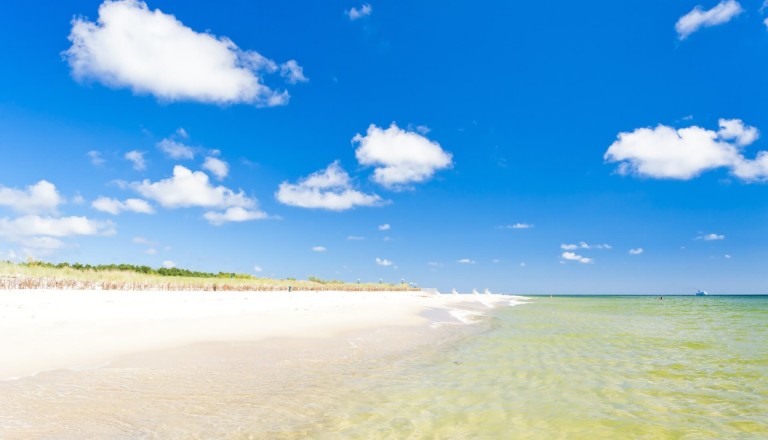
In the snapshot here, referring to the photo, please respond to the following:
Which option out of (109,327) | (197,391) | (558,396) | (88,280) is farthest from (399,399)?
(88,280)

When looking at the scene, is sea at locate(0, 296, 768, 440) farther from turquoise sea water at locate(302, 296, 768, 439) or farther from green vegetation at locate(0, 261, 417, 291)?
green vegetation at locate(0, 261, 417, 291)

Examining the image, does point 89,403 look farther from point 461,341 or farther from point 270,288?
point 270,288

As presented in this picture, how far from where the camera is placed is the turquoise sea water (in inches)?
256

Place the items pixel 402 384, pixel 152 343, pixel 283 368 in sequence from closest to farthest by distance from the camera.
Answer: pixel 402 384, pixel 283 368, pixel 152 343

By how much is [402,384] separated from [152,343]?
24.7 feet

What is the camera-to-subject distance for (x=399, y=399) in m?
7.91

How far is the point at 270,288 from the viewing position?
49594mm

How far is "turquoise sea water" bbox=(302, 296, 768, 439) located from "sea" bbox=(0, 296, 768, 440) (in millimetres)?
31

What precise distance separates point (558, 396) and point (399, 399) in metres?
3.11

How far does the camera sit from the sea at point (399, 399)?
6.18 m

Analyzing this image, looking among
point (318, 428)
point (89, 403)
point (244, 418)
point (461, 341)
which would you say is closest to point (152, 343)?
point (89, 403)

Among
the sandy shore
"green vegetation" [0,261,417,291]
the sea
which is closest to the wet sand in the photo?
the sea

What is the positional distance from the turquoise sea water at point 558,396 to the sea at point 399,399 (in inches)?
1.2

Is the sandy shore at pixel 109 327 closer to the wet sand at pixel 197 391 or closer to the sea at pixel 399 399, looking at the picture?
the wet sand at pixel 197 391
